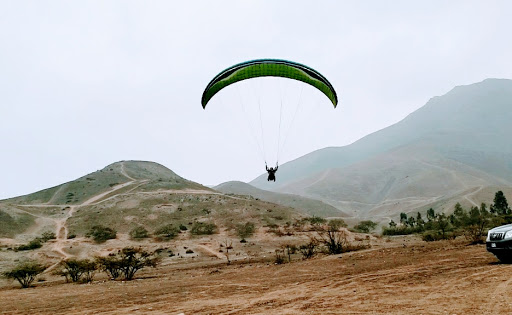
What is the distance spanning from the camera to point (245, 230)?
155ft

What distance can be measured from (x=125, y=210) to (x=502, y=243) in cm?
6041

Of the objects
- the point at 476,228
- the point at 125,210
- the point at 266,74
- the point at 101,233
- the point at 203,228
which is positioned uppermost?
the point at 266,74

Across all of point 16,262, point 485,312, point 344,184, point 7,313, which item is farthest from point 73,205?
point 344,184

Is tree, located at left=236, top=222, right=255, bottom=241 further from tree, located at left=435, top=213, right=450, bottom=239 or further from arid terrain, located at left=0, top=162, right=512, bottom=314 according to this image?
tree, located at left=435, top=213, right=450, bottom=239

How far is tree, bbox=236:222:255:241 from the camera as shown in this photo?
4483cm

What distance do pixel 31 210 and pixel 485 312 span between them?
3147 inches

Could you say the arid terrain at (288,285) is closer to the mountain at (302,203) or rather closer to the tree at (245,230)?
the tree at (245,230)

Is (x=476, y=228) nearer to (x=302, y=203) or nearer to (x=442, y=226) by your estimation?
(x=442, y=226)

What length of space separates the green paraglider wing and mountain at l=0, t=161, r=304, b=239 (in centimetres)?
3587

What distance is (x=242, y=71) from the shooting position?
52.4ft

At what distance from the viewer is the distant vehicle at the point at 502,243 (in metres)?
9.90

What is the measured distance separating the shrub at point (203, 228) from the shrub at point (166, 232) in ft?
8.04

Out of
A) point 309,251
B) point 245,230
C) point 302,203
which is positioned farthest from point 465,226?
point 302,203

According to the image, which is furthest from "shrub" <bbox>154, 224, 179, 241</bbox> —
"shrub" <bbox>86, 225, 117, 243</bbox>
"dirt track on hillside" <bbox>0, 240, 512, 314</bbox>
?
"dirt track on hillside" <bbox>0, 240, 512, 314</bbox>
